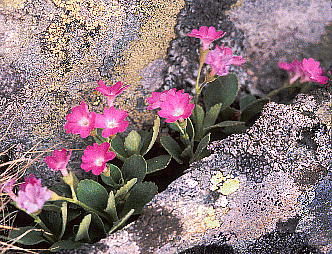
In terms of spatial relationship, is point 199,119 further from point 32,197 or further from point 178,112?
point 32,197

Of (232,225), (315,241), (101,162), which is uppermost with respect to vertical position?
(101,162)

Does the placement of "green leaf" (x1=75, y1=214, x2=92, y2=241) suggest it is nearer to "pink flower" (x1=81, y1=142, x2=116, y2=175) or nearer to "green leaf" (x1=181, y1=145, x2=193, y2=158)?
"pink flower" (x1=81, y1=142, x2=116, y2=175)

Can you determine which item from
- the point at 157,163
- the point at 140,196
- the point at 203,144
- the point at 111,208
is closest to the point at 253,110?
the point at 203,144

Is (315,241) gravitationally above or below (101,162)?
below

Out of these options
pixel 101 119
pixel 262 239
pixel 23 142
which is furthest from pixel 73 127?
pixel 262 239

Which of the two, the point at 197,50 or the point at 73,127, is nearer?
the point at 73,127

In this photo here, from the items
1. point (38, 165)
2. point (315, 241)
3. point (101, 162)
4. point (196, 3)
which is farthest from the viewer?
point (196, 3)

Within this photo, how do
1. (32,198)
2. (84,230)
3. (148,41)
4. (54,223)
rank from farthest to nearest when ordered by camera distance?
(148,41)
(54,223)
(84,230)
(32,198)

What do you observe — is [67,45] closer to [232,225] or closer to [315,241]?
[232,225]
